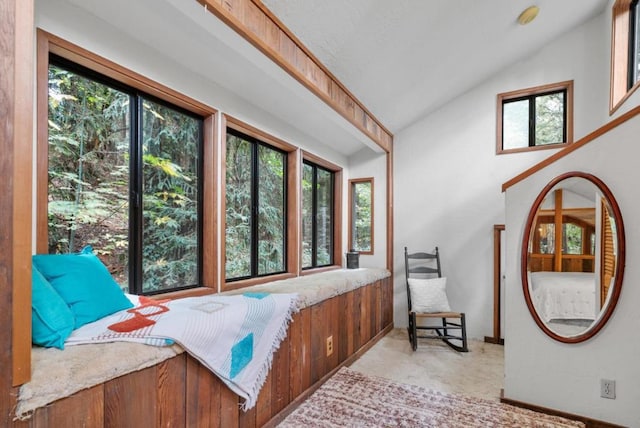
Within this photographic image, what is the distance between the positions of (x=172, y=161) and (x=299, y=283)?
4.40ft

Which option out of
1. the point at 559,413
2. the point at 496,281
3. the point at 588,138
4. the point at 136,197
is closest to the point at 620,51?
the point at 588,138

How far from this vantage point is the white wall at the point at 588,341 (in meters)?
1.93

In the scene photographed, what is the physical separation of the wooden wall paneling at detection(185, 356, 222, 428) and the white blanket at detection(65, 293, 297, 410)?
2.2 inches

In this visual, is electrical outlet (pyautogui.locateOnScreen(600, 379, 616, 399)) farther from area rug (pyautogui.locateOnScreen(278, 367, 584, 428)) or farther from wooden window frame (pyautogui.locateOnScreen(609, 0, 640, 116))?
wooden window frame (pyautogui.locateOnScreen(609, 0, 640, 116))

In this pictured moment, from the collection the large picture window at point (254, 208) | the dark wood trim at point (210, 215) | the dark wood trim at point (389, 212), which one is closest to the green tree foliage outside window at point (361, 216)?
the dark wood trim at point (389, 212)

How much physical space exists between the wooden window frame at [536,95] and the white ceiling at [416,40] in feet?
1.14

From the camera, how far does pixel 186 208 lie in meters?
2.28

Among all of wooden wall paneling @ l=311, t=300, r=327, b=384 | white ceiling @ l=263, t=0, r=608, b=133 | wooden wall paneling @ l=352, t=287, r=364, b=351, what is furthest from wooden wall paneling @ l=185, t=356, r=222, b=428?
white ceiling @ l=263, t=0, r=608, b=133

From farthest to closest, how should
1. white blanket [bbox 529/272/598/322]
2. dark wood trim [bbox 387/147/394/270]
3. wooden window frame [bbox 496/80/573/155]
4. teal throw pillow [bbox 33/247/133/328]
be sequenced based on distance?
dark wood trim [bbox 387/147/394/270], wooden window frame [bbox 496/80/573/155], white blanket [bbox 529/272/598/322], teal throw pillow [bbox 33/247/133/328]

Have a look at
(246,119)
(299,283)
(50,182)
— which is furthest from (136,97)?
(299,283)

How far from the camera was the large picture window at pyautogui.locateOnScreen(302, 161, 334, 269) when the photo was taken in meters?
3.78

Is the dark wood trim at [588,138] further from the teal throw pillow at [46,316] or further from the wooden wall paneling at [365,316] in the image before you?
the teal throw pillow at [46,316]

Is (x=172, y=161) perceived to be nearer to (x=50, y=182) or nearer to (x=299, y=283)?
(x=50, y=182)

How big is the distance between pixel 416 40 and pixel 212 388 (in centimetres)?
280
